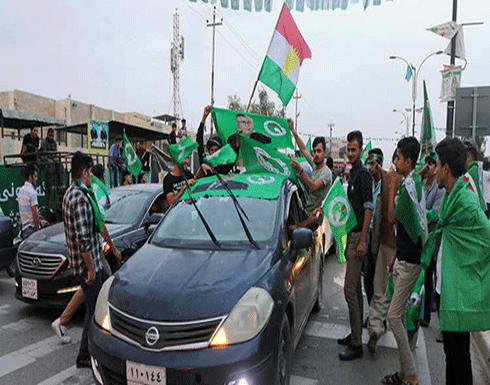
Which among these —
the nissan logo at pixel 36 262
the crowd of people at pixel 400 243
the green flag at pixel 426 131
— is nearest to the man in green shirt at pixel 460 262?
the crowd of people at pixel 400 243

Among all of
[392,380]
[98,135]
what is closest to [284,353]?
[392,380]

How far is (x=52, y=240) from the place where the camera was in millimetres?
4973

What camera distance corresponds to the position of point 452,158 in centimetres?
278

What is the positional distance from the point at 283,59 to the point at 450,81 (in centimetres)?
697

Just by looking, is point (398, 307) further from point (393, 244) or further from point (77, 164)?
point (77, 164)

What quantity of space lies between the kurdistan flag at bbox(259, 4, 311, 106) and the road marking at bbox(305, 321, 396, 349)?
122 inches

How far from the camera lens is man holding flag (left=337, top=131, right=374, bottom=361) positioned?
12.9 ft

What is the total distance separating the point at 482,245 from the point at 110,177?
32.4 ft

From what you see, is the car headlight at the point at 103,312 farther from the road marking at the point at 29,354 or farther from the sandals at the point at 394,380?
the sandals at the point at 394,380

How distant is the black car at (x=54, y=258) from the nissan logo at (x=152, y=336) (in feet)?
6.80

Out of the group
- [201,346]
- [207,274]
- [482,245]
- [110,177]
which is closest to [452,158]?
[482,245]

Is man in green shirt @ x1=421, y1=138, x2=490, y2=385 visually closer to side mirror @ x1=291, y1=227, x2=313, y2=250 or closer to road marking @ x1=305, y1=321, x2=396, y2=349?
side mirror @ x1=291, y1=227, x2=313, y2=250

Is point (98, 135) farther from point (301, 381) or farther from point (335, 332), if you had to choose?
point (301, 381)

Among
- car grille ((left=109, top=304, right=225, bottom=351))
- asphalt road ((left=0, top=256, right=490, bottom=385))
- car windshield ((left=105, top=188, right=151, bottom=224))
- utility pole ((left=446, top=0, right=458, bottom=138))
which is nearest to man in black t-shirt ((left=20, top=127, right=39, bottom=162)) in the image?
car windshield ((left=105, top=188, right=151, bottom=224))
